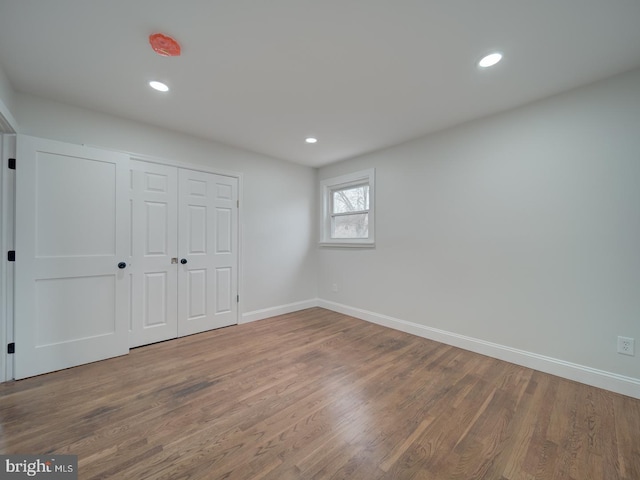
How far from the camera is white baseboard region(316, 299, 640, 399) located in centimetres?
203

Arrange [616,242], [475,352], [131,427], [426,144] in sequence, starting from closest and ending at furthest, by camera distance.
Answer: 1. [131,427]
2. [616,242]
3. [475,352]
4. [426,144]

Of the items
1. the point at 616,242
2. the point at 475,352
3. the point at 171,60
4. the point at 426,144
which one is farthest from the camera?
the point at 426,144

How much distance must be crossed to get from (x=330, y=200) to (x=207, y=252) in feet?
7.48

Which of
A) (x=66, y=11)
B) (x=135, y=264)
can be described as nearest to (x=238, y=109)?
(x=66, y=11)

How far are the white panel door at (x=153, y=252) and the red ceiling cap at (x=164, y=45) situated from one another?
1.52 m

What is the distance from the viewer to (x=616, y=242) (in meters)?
2.06

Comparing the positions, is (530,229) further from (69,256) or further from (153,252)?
(69,256)

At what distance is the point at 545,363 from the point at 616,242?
1.21 metres

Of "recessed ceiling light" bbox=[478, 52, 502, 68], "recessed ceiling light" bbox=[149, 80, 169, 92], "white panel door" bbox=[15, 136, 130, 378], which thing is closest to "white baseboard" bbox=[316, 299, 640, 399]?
"recessed ceiling light" bbox=[478, 52, 502, 68]

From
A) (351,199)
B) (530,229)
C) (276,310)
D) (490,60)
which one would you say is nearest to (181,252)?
(276,310)

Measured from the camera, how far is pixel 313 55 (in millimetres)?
1858

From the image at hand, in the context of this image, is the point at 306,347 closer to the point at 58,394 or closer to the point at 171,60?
the point at 58,394

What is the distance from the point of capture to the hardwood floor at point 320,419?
4.52 ft

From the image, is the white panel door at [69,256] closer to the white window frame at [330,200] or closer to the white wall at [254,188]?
the white wall at [254,188]
